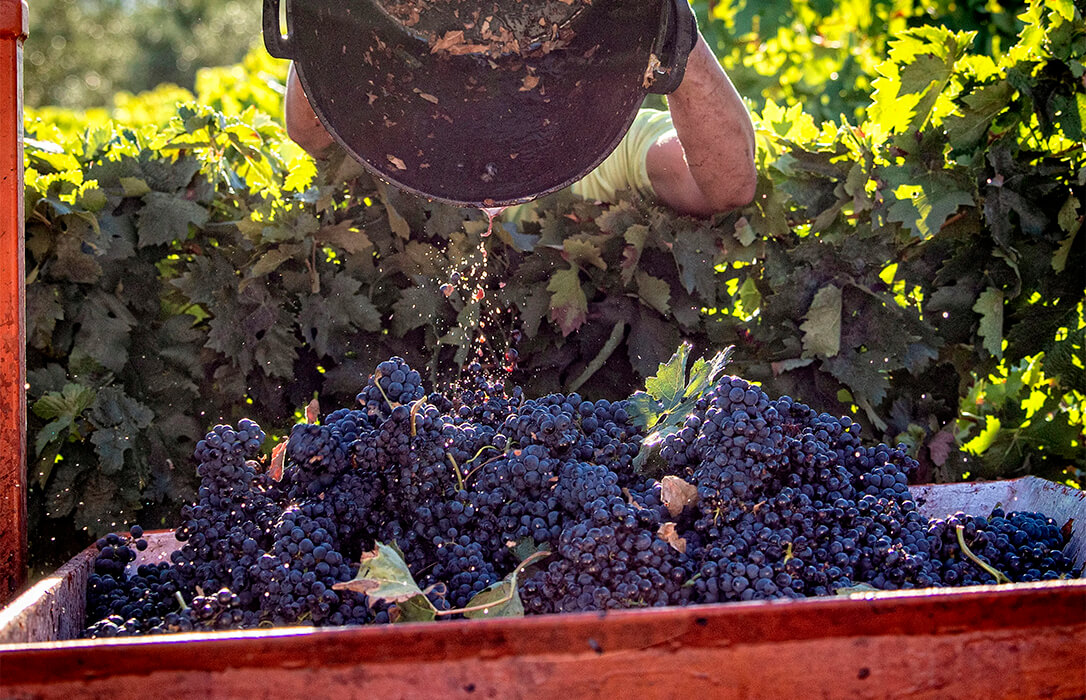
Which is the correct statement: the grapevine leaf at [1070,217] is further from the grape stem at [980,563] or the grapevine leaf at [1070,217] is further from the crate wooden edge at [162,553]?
the grape stem at [980,563]

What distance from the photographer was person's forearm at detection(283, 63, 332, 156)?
2.06 m

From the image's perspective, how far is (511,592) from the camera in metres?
1.08

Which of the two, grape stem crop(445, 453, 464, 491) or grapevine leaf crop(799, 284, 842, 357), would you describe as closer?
grape stem crop(445, 453, 464, 491)

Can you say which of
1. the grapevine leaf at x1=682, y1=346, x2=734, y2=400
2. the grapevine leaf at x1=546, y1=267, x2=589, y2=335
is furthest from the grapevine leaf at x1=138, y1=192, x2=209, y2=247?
the grapevine leaf at x1=682, y1=346, x2=734, y2=400

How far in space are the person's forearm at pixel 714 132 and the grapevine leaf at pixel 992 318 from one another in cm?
60

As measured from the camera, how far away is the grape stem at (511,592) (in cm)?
103

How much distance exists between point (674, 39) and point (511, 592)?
867 millimetres

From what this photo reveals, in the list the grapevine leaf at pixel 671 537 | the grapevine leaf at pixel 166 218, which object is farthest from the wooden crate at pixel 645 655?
the grapevine leaf at pixel 166 218

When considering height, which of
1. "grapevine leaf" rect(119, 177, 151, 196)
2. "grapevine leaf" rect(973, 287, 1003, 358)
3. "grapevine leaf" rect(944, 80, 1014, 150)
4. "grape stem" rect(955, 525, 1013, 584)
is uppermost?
"grapevine leaf" rect(119, 177, 151, 196)

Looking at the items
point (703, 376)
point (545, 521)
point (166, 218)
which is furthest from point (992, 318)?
point (166, 218)

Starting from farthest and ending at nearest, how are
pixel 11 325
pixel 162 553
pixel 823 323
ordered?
pixel 823 323, pixel 162 553, pixel 11 325

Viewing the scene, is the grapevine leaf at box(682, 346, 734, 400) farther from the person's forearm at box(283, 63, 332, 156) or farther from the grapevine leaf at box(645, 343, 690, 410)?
the person's forearm at box(283, 63, 332, 156)

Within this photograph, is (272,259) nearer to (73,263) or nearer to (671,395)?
(73,263)

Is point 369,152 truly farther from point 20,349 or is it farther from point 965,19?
point 965,19
